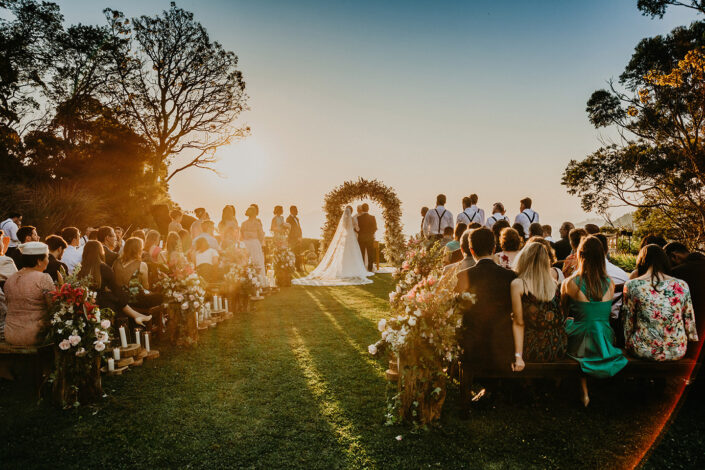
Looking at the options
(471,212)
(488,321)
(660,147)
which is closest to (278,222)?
(471,212)

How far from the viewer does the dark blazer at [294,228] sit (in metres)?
15.4

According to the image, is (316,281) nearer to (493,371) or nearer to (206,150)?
(493,371)

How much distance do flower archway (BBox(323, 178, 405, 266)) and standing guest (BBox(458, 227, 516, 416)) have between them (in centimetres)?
1510

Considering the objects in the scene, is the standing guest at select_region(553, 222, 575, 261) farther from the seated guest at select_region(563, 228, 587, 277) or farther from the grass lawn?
the grass lawn

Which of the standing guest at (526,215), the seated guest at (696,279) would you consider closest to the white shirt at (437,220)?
the standing guest at (526,215)

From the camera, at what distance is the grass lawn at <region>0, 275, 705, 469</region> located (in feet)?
11.2

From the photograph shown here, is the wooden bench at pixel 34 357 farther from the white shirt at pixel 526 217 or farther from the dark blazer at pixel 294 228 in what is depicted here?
the dark blazer at pixel 294 228

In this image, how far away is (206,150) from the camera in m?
25.0

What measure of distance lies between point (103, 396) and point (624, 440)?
5487 mm

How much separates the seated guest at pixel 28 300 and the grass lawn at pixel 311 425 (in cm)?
77

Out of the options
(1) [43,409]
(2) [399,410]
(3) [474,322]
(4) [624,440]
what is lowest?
(4) [624,440]

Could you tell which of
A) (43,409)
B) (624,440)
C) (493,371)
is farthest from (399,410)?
(43,409)

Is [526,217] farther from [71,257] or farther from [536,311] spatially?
[71,257]

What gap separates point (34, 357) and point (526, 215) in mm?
9813
